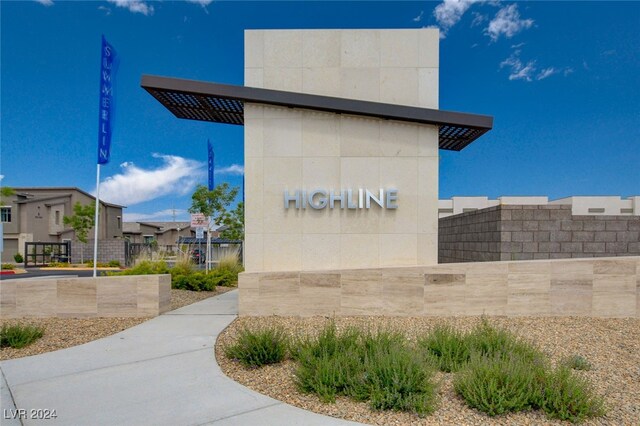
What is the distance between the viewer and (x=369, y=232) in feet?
26.8

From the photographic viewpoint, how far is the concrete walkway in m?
3.44

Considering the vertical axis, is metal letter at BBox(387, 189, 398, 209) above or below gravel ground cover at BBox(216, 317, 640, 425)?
Answer: above

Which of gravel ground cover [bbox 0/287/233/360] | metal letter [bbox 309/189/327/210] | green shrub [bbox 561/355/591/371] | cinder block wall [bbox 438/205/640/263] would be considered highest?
metal letter [bbox 309/189/327/210]

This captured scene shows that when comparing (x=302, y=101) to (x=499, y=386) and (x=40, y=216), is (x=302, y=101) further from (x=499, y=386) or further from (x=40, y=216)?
(x=40, y=216)

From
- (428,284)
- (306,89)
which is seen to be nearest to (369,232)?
(428,284)

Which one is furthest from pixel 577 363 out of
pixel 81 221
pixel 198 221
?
pixel 81 221

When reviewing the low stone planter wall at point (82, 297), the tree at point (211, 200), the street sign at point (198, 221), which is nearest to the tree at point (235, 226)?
the tree at point (211, 200)

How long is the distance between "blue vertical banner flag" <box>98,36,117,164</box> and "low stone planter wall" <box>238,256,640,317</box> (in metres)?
5.00

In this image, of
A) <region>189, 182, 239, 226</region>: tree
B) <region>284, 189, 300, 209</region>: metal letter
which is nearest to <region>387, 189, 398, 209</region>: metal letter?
<region>284, 189, 300, 209</region>: metal letter

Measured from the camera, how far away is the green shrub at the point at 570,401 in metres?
3.39

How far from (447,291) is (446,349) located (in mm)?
2775

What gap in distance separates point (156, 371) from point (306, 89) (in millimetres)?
6515

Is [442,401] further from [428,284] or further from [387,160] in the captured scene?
[387,160]

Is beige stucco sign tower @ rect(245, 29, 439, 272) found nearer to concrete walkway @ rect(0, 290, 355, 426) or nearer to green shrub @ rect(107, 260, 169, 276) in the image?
concrete walkway @ rect(0, 290, 355, 426)
